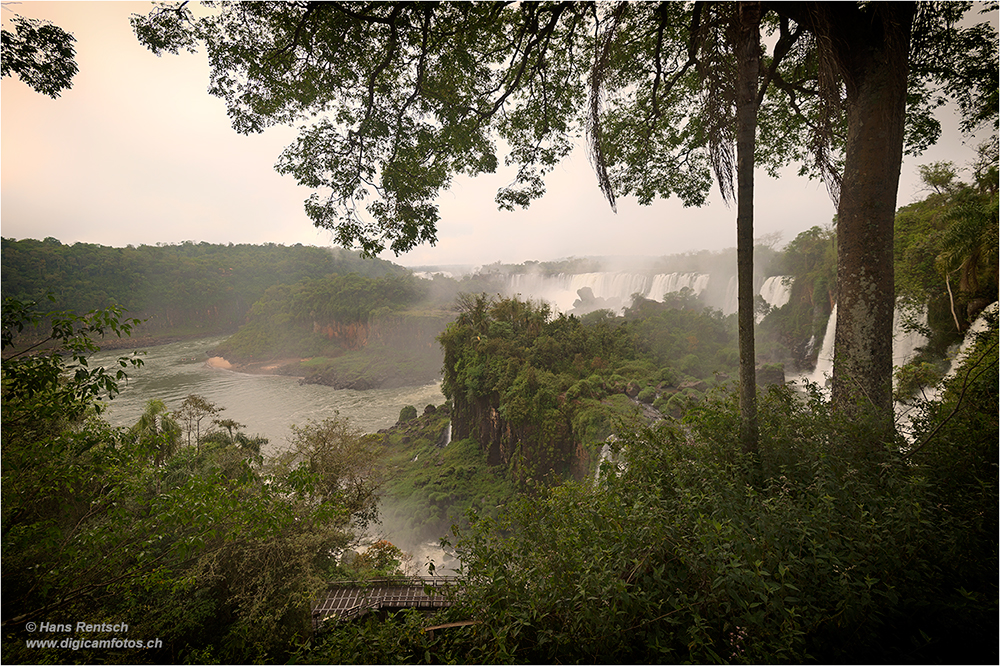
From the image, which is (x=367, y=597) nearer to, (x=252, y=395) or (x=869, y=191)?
(x=869, y=191)

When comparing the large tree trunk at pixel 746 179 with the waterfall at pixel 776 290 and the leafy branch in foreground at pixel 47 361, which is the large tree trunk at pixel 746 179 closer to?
the leafy branch in foreground at pixel 47 361

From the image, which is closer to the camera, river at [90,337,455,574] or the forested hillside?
the forested hillside

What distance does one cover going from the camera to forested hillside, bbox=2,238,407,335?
765 cm

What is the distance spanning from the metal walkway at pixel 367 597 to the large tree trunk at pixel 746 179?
3.71 metres

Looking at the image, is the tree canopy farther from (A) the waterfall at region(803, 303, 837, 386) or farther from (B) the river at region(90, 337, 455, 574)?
(B) the river at region(90, 337, 455, 574)

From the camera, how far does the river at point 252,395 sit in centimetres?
2406

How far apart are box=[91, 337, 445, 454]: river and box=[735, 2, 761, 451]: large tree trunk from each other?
903 inches

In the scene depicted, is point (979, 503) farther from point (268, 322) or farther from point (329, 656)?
point (268, 322)

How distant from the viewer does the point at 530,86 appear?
399 cm

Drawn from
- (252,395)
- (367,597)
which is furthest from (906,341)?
(252,395)

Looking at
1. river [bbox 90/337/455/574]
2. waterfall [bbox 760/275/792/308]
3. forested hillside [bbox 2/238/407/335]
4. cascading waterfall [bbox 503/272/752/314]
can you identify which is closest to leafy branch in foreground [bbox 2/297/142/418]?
forested hillside [bbox 2/238/407/335]

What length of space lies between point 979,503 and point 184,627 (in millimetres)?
6922

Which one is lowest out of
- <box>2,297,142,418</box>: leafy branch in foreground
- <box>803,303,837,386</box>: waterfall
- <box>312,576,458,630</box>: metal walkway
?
<box>312,576,458,630</box>: metal walkway

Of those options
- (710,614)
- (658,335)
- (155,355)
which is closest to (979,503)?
(710,614)
